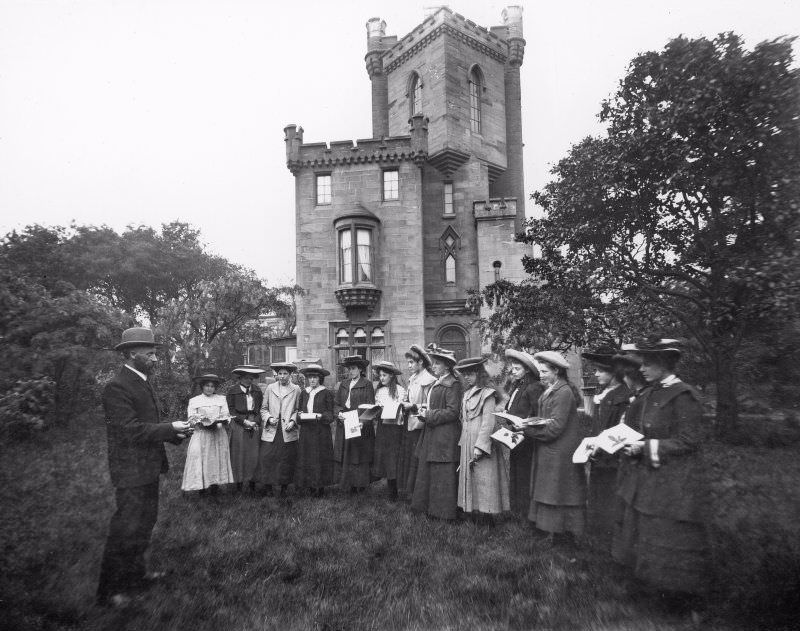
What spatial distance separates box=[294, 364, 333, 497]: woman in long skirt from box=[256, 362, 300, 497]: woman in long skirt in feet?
0.39

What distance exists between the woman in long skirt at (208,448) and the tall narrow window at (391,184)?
646 inches

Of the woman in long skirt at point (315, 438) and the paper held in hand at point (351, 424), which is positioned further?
the woman in long skirt at point (315, 438)

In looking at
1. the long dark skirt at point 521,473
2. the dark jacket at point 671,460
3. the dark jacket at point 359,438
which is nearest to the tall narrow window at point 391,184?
the dark jacket at point 359,438

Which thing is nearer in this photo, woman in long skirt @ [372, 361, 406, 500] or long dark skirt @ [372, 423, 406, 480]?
woman in long skirt @ [372, 361, 406, 500]

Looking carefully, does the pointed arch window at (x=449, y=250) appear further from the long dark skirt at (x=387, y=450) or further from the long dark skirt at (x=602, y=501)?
the long dark skirt at (x=602, y=501)

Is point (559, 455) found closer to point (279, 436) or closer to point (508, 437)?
point (508, 437)

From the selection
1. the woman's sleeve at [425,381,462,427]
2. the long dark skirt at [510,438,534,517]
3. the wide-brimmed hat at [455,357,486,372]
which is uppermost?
the wide-brimmed hat at [455,357,486,372]

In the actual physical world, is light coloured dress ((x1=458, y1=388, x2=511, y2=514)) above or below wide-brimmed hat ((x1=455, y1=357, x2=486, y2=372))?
below

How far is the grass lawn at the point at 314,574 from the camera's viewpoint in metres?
3.82

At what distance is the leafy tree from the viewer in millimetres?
8383

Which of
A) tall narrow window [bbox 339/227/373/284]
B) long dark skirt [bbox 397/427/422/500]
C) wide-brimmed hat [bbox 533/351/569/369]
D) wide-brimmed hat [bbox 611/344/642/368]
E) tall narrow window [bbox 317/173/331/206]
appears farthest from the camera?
tall narrow window [bbox 317/173/331/206]

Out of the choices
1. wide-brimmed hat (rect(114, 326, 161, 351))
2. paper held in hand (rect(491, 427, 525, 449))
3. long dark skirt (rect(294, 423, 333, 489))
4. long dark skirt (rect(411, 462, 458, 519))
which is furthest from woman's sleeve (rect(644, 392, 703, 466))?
long dark skirt (rect(294, 423, 333, 489))

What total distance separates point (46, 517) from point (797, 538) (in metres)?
9.04

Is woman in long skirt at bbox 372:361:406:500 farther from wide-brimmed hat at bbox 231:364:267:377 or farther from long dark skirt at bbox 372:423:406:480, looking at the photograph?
wide-brimmed hat at bbox 231:364:267:377
